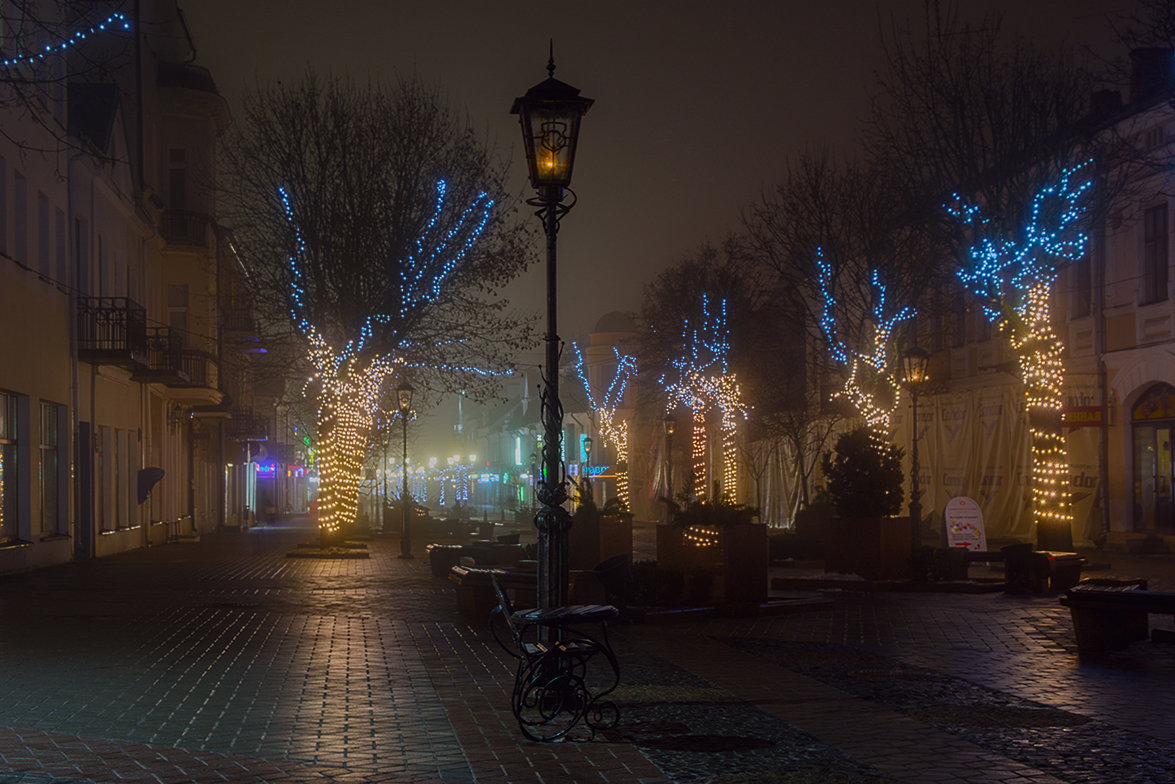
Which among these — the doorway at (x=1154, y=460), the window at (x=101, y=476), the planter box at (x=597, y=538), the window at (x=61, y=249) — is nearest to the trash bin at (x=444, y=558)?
the planter box at (x=597, y=538)

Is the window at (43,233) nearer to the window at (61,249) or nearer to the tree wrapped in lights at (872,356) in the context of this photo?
the window at (61,249)

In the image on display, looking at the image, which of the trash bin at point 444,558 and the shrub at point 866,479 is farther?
the trash bin at point 444,558

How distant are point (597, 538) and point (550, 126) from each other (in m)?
13.4

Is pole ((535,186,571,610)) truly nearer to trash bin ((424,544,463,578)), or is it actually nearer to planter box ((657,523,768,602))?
planter box ((657,523,768,602))

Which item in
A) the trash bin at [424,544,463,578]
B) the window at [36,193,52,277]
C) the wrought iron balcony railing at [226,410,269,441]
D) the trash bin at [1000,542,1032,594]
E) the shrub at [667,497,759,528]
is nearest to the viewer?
the shrub at [667,497,759,528]

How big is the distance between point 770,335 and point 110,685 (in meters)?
38.6

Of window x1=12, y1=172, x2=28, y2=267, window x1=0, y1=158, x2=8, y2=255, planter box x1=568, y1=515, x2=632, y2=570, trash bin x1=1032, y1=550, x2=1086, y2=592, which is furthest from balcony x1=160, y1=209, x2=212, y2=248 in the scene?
trash bin x1=1032, y1=550, x2=1086, y2=592

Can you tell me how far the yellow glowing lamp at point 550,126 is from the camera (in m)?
8.80

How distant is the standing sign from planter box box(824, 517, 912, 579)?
3319 mm

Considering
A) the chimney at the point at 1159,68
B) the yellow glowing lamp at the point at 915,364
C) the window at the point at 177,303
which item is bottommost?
the yellow glowing lamp at the point at 915,364

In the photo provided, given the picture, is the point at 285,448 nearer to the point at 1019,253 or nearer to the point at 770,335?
the point at 770,335

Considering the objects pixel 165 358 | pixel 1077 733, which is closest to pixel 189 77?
pixel 165 358

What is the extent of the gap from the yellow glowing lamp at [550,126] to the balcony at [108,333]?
63.6ft

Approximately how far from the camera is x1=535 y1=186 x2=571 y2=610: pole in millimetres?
8734
